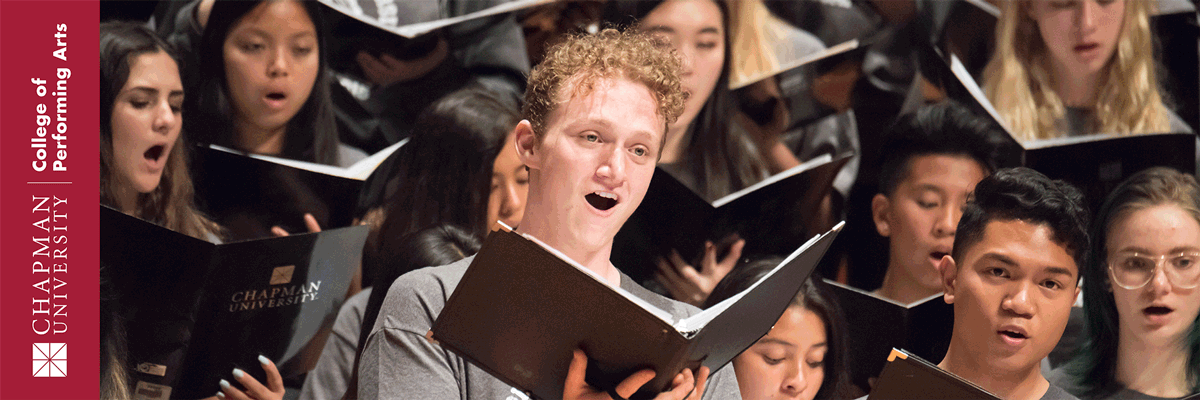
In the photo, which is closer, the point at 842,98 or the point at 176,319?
the point at 176,319

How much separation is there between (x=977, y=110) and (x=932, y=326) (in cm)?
72

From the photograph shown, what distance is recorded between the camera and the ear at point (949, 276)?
9.18 ft

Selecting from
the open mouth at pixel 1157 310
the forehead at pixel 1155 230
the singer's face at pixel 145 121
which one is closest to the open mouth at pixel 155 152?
the singer's face at pixel 145 121

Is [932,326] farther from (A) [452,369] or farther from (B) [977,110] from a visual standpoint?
(A) [452,369]

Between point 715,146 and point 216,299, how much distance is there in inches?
63.8

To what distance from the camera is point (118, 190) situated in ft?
8.91

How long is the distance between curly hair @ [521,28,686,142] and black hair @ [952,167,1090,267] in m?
1.21

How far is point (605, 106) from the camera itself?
1997 mm

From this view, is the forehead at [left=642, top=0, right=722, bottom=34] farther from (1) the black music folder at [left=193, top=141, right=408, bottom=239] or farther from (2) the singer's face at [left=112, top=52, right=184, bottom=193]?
(2) the singer's face at [left=112, top=52, right=184, bottom=193]

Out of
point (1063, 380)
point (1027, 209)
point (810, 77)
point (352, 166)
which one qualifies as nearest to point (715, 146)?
point (810, 77)

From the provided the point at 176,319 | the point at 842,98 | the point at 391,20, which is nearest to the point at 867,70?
the point at 842,98

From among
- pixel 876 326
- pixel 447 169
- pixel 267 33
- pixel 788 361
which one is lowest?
pixel 788 361

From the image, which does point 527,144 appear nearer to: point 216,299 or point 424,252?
point 424,252

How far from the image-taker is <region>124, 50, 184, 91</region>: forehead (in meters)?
2.75
